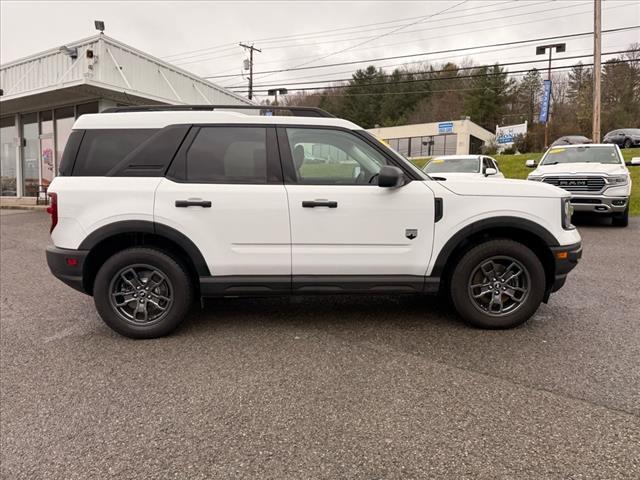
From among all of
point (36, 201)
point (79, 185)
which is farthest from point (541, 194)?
point (36, 201)

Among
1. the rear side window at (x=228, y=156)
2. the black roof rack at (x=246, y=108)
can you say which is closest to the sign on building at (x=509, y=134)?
the black roof rack at (x=246, y=108)

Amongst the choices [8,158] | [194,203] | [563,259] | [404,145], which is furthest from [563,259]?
[404,145]

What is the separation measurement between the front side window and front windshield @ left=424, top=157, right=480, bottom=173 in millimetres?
8069

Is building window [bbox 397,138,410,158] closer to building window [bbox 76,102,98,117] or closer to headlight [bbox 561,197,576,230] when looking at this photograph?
building window [bbox 76,102,98,117]

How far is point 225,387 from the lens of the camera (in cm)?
316

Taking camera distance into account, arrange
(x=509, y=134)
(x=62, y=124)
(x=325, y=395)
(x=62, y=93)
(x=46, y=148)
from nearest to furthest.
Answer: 1. (x=325, y=395)
2. (x=62, y=93)
3. (x=62, y=124)
4. (x=46, y=148)
5. (x=509, y=134)

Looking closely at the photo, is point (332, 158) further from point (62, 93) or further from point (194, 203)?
point (62, 93)

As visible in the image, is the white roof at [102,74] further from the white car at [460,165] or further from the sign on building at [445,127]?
the sign on building at [445,127]

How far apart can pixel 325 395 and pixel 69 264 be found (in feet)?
7.98

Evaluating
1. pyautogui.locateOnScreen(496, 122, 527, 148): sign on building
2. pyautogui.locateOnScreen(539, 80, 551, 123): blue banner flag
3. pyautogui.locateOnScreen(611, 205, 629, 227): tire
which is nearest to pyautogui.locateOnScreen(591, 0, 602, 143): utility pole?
pyautogui.locateOnScreen(611, 205, 629, 227): tire

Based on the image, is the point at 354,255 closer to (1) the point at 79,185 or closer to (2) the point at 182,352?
(2) the point at 182,352

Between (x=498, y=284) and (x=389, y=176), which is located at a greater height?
(x=389, y=176)

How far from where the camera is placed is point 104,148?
400 centimetres

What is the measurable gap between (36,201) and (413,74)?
51.6 metres
